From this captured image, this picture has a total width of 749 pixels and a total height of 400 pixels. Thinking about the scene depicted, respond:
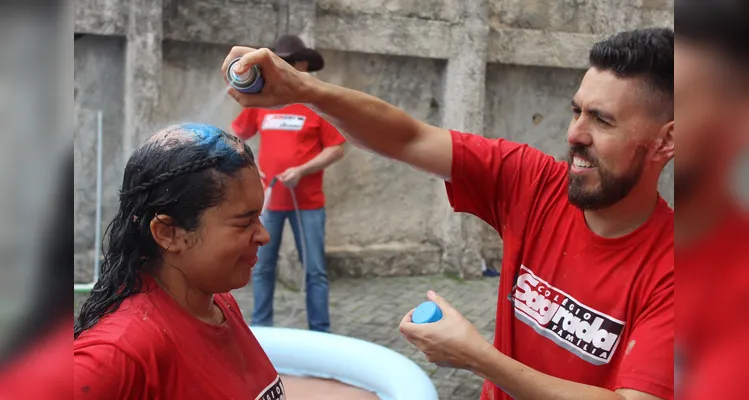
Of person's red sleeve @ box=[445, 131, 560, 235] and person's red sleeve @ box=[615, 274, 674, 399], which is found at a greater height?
person's red sleeve @ box=[445, 131, 560, 235]

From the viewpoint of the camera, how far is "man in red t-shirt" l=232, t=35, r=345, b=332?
190 inches

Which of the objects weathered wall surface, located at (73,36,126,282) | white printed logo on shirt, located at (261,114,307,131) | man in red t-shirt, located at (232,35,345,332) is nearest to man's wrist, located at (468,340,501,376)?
man in red t-shirt, located at (232,35,345,332)

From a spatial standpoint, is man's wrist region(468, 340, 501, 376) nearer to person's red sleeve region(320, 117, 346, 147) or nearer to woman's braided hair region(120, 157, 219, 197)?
woman's braided hair region(120, 157, 219, 197)

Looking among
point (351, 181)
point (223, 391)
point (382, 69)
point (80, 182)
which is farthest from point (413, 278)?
point (223, 391)

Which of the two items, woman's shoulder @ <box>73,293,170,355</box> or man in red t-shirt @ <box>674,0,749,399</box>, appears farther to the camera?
woman's shoulder @ <box>73,293,170,355</box>

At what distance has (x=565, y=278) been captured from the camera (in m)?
1.86

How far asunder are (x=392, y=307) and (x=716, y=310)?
18.2ft

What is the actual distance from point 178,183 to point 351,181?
5.31 m

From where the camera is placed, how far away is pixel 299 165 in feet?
15.9

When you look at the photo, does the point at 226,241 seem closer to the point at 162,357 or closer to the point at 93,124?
the point at 162,357

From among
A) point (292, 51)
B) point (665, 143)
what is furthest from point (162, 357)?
point (292, 51)

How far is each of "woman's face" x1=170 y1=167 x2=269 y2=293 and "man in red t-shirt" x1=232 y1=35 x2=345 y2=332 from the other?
3.17m

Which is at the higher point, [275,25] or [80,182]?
[275,25]

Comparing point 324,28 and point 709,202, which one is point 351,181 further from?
point 709,202
